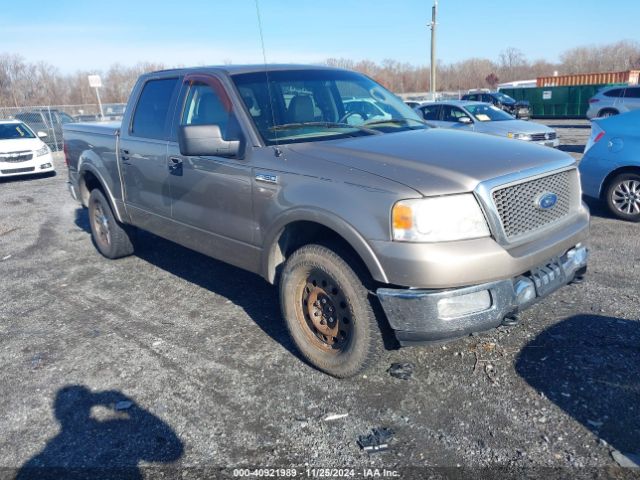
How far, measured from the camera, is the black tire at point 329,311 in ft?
10.4

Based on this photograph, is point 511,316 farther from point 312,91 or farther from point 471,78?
point 471,78

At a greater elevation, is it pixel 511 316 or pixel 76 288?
pixel 511 316

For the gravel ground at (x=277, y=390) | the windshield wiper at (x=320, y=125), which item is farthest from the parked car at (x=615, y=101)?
the windshield wiper at (x=320, y=125)

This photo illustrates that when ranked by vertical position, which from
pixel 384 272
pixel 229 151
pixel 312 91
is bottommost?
pixel 384 272

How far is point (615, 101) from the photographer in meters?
20.5

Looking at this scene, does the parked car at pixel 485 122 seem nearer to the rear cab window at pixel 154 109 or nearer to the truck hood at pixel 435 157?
the rear cab window at pixel 154 109

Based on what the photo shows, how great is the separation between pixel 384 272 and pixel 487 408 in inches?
41.3

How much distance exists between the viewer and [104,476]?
8.82ft

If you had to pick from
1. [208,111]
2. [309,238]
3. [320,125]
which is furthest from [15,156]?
[309,238]

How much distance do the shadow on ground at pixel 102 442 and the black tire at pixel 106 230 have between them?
292cm

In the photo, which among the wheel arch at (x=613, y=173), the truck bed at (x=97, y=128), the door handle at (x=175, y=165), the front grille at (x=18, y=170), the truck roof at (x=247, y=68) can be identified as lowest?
the wheel arch at (x=613, y=173)

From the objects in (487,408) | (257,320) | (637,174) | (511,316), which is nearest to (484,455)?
(487,408)

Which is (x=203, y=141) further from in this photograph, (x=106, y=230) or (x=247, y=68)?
→ (x=106, y=230)

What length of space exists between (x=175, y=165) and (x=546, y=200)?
2899mm
